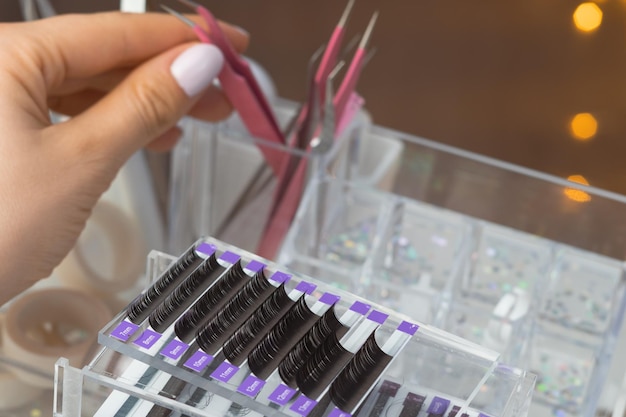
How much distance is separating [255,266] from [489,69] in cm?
75

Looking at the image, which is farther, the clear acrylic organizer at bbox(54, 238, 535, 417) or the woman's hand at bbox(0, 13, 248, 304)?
the woman's hand at bbox(0, 13, 248, 304)

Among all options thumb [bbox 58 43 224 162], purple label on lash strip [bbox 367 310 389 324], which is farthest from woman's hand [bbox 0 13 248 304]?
purple label on lash strip [bbox 367 310 389 324]

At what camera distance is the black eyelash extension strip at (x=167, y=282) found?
0.38 m

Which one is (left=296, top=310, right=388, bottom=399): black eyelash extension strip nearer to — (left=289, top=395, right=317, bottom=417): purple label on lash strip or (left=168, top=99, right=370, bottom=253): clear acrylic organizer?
(left=289, top=395, right=317, bottom=417): purple label on lash strip

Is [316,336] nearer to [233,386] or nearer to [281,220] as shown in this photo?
[233,386]

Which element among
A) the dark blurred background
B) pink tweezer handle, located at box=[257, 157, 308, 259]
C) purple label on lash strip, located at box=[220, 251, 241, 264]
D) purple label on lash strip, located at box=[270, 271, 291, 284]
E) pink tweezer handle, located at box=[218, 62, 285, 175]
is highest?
purple label on lash strip, located at box=[220, 251, 241, 264]

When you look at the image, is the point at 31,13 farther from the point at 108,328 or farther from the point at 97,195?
the point at 108,328

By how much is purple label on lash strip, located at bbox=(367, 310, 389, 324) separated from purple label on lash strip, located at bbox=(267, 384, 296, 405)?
0.05m

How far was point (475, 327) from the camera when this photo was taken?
58 cm

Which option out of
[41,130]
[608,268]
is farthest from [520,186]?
[41,130]

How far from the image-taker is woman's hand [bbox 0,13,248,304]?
0.50 m

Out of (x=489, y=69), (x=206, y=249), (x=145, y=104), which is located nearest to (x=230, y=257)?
(x=206, y=249)

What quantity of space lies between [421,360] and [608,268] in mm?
187

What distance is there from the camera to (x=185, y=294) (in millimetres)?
379
